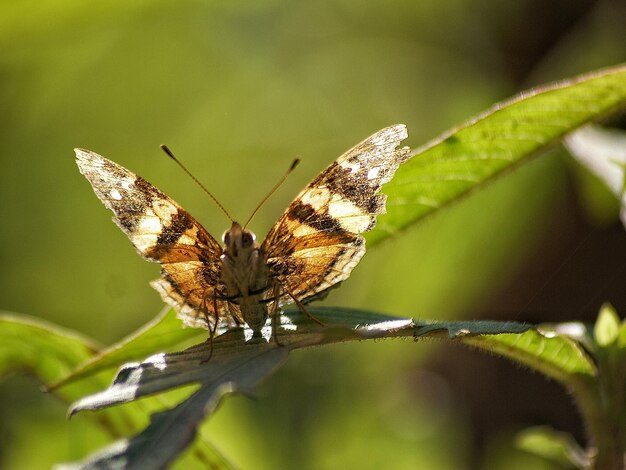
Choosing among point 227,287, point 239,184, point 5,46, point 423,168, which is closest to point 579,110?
point 423,168

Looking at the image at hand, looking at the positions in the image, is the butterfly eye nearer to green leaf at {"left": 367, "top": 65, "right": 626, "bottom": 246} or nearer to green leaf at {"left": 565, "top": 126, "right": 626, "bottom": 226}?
green leaf at {"left": 367, "top": 65, "right": 626, "bottom": 246}

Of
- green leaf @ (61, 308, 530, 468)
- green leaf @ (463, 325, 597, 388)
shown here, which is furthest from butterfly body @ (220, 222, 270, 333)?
green leaf @ (463, 325, 597, 388)

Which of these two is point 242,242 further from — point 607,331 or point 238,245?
point 607,331

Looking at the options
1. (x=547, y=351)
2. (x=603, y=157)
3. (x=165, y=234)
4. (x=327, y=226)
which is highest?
(x=165, y=234)

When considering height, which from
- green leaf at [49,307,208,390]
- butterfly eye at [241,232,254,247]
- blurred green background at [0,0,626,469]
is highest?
green leaf at [49,307,208,390]

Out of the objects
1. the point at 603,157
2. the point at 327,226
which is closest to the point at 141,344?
the point at 327,226

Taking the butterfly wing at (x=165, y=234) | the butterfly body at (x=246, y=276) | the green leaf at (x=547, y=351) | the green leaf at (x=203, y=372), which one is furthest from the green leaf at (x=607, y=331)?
the butterfly wing at (x=165, y=234)

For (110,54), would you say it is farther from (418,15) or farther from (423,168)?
(423,168)
